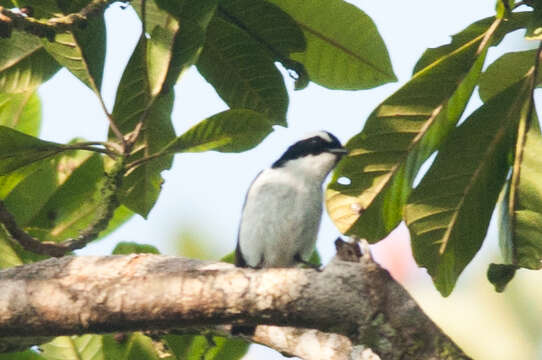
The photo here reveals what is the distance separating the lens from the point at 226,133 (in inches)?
141

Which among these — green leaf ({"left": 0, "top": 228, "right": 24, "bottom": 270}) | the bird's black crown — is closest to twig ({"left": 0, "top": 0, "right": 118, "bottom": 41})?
green leaf ({"left": 0, "top": 228, "right": 24, "bottom": 270})

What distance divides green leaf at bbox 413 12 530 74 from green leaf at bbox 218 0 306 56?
0.50 m

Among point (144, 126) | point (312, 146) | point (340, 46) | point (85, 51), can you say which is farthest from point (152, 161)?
point (312, 146)

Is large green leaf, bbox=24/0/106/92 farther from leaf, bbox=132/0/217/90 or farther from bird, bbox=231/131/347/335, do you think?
bird, bbox=231/131/347/335

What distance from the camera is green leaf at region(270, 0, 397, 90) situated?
4062mm

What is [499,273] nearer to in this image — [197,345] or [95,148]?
[197,345]

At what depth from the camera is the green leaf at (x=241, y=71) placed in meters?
3.99

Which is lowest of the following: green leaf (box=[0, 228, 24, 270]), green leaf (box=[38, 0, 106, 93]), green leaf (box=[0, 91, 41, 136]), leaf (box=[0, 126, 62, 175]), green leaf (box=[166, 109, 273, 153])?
green leaf (box=[0, 228, 24, 270])

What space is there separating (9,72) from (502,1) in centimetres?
205

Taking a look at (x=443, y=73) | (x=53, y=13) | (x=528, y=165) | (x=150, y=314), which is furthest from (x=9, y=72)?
(x=528, y=165)

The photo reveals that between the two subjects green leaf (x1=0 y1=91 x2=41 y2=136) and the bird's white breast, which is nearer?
green leaf (x1=0 y1=91 x2=41 y2=136)

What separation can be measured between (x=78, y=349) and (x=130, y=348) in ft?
0.73

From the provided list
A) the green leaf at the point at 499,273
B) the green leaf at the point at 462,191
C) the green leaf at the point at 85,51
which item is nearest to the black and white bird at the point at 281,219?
the green leaf at the point at 462,191

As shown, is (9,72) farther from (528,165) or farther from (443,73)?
(528,165)
